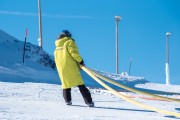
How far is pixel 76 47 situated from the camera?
28.3ft

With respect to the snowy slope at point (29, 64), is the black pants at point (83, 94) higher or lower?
lower

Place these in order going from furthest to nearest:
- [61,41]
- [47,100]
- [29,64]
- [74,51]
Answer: [29,64], [47,100], [61,41], [74,51]

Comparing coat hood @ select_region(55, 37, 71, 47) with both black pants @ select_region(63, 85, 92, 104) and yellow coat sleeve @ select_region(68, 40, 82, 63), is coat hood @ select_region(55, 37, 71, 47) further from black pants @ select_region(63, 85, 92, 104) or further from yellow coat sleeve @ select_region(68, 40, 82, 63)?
black pants @ select_region(63, 85, 92, 104)

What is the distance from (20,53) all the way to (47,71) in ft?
9.50

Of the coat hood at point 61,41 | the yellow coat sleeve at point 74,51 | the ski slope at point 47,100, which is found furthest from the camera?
the coat hood at point 61,41

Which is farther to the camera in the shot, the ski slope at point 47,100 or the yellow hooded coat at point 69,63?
the yellow hooded coat at point 69,63

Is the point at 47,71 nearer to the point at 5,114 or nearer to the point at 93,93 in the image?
the point at 93,93

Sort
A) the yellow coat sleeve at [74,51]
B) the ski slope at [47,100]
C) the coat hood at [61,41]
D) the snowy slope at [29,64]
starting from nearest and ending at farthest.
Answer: the ski slope at [47,100] < the yellow coat sleeve at [74,51] < the coat hood at [61,41] < the snowy slope at [29,64]

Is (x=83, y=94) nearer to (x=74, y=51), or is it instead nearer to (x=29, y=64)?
(x=74, y=51)

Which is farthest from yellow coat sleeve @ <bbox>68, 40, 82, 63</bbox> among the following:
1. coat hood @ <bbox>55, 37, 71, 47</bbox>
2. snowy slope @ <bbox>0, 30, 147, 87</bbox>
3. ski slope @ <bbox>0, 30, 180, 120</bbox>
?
snowy slope @ <bbox>0, 30, 147, 87</bbox>

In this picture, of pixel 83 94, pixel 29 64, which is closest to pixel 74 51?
pixel 83 94

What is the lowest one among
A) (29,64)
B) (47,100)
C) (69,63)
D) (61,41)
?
(47,100)

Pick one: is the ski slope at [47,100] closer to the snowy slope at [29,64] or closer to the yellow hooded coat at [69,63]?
the snowy slope at [29,64]

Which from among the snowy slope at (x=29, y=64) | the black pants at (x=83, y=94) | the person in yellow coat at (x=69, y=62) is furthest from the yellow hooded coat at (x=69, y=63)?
the snowy slope at (x=29, y=64)
